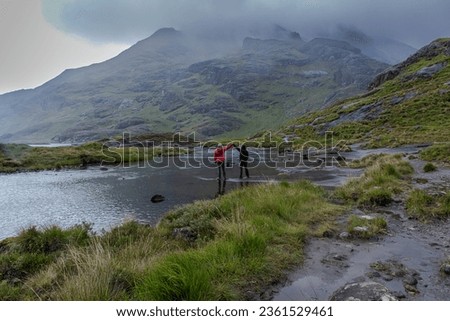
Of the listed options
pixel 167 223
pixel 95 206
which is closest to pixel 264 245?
pixel 167 223

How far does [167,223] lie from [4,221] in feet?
38.2

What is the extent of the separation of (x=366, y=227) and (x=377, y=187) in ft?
19.0

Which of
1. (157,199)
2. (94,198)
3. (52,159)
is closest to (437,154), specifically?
(157,199)

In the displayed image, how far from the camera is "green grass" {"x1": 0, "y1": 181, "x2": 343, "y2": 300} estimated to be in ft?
17.2

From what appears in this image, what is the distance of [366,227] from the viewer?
9.59m

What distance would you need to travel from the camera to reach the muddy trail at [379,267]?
5.69 meters

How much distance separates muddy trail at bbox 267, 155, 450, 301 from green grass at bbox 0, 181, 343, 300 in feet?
1.66

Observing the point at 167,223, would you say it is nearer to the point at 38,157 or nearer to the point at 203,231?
the point at 203,231

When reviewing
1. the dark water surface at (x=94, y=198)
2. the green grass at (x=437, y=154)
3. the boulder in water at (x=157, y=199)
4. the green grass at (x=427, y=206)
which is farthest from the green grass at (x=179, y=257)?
the green grass at (x=437, y=154)

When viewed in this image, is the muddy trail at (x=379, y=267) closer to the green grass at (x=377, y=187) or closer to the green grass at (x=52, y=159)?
the green grass at (x=377, y=187)

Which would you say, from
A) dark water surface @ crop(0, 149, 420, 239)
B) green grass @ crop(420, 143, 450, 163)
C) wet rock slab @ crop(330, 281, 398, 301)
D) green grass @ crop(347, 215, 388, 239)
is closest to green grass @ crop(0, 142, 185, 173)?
dark water surface @ crop(0, 149, 420, 239)

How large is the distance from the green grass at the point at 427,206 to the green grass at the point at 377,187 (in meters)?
1.17

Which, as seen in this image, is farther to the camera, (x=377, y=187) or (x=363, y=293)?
(x=377, y=187)

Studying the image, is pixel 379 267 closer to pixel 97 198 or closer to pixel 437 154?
pixel 97 198
